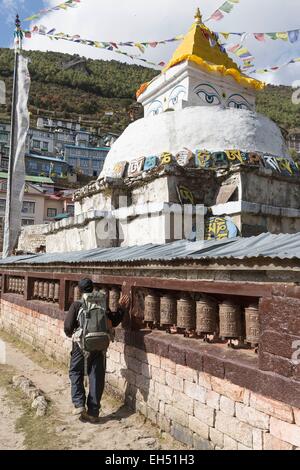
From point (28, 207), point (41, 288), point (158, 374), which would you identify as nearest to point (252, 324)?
point (158, 374)

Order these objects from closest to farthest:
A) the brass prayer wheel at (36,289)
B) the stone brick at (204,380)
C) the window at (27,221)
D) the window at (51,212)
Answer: the stone brick at (204,380)
the brass prayer wheel at (36,289)
the window at (27,221)
the window at (51,212)

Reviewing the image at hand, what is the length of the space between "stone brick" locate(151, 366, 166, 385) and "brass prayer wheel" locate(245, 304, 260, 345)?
1.33 meters

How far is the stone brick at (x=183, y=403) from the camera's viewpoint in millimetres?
4338

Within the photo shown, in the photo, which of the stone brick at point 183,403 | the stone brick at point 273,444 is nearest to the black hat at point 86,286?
the stone brick at point 183,403

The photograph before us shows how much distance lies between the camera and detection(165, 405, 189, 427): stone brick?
4.39 meters

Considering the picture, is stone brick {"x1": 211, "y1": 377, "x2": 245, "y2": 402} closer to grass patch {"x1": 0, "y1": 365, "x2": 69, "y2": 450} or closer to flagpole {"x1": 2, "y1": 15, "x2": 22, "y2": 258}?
grass patch {"x1": 0, "y1": 365, "x2": 69, "y2": 450}

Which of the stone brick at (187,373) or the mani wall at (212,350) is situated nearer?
the mani wall at (212,350)

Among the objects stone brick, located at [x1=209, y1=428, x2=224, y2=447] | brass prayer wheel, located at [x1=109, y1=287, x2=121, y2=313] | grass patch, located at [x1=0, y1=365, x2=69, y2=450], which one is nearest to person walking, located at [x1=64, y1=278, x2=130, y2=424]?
grass patch, located at [x1=0, y1=365, x2=69, y2=450]

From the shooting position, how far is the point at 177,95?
12.1 meters

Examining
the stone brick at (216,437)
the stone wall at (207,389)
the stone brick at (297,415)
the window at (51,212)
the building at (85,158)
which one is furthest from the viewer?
the building at (85,158)

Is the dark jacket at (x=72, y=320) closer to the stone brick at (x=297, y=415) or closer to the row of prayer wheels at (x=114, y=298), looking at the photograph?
the row of prayer wheels at (x=114, y=298)

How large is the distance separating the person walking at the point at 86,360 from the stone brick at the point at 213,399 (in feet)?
5.22

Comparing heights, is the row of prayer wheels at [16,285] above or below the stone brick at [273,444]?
above

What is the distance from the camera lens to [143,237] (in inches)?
383
